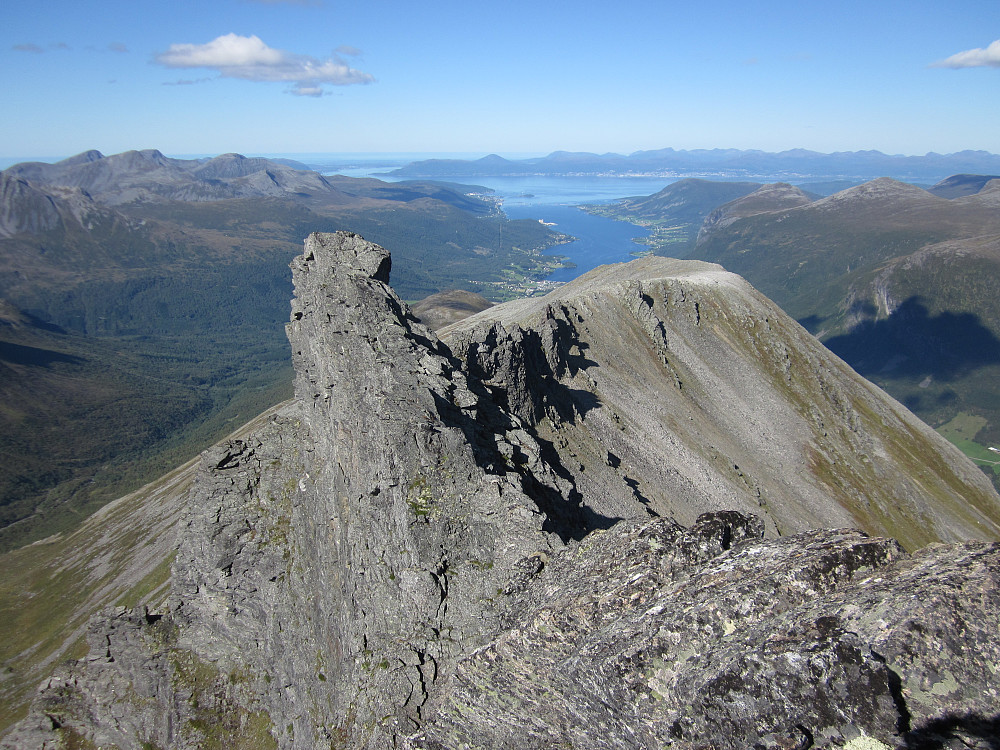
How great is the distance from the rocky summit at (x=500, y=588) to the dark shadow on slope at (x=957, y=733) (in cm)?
4

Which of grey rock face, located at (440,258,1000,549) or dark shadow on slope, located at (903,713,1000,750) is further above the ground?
dark shadow on slope, located at (903,713,1000,750)

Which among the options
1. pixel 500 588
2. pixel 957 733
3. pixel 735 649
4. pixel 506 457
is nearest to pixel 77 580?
pixel 506 457

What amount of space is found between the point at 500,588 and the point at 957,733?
1660 centimetres

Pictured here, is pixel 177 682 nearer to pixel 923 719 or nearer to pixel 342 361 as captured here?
pixel 342 361

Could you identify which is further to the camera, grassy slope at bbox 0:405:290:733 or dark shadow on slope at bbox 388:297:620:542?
grassy slope at bbox 0:405:290:733

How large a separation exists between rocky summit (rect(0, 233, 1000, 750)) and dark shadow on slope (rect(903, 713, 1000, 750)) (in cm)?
4

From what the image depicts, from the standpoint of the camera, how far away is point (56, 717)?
3594cm

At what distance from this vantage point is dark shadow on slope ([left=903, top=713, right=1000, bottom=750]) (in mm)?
11273

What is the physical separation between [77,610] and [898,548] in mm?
135068

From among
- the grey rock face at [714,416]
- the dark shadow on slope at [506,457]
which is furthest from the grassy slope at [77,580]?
the dark shadow on slope at [506,457]

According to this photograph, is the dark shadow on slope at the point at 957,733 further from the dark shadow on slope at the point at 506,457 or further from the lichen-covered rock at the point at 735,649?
the dark shadow on slope at the point at 506,457

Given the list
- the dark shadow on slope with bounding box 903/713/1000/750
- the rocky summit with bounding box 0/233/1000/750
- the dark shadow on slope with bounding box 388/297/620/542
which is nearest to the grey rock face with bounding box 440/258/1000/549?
the rocky summit with bounding box 0/233/1000/750

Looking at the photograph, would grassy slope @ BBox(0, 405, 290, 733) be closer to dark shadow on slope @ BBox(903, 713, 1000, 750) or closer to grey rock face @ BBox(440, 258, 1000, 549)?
grey rock face @ BBox(440, 258, 1000, 549)

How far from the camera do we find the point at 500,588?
24.8 m
